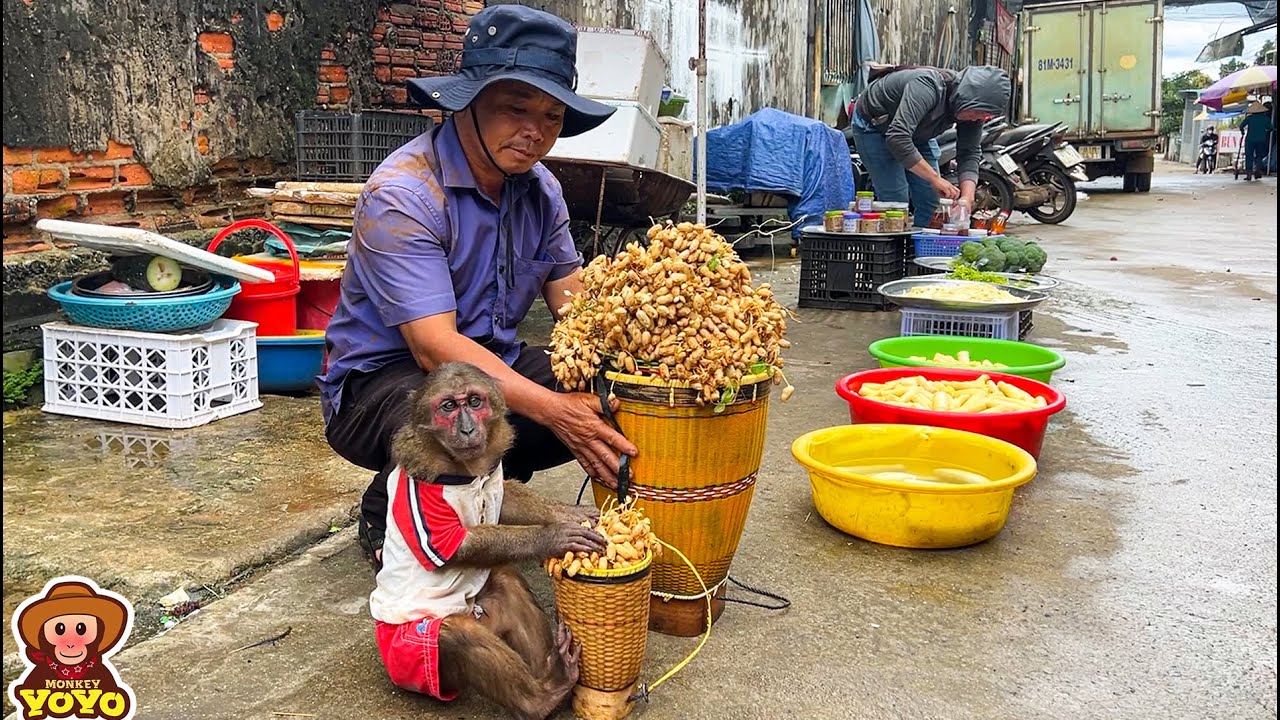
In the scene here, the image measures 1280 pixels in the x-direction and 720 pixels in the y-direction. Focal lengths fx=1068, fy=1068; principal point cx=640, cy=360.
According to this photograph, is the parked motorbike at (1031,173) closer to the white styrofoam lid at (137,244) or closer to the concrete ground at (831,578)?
the concrete ground at (831,578)

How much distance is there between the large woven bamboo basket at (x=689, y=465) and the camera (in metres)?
2.74

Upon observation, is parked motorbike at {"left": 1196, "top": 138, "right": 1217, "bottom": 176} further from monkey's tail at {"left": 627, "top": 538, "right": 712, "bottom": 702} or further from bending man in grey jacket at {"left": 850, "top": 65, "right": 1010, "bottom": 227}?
monkey's tail at {"left": 627, "top": 538, "right": 712, "bottom": 702}

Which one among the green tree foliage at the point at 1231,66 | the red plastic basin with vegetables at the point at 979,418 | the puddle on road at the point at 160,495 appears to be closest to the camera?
the puddle on road at the point at 160,495

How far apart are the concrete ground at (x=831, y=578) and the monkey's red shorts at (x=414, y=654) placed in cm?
9

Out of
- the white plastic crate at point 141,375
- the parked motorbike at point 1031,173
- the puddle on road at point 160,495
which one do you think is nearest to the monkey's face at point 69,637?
the puddle on road at point 160,495

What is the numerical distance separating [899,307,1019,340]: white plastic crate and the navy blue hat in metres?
3.60

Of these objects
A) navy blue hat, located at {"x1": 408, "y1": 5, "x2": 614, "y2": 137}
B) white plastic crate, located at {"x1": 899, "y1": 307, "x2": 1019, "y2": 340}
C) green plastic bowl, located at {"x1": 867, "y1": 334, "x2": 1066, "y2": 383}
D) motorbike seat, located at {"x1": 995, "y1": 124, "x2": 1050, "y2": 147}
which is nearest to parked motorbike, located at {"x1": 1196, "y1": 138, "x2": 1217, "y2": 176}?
motorbike seat, located at {"x1": 995, "y1": 124, "x2": 1050, "y2": 147}

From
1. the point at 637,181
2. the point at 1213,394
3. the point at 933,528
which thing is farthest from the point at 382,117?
the point at 1213,394

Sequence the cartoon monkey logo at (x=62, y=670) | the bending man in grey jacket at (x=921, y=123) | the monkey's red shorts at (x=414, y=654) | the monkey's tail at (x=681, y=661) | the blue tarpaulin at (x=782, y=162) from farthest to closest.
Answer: the blue tarpaulin at (x=782, y=162) → the bending man in grey jacket at (x=921, y=123) → the monkey's tail at (x=681, y=661) → the monkey's red shorts at (x=414, y=654) → the cartoon monkey logo at (x=62, y=670)

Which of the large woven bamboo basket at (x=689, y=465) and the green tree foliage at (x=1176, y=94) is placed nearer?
the large woven bamboo basket at (x=689, y=465)

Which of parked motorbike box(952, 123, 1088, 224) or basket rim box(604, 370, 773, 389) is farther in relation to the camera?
parked motorbike box(952, 123, 1088, 224)

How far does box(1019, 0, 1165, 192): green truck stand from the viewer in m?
19.4

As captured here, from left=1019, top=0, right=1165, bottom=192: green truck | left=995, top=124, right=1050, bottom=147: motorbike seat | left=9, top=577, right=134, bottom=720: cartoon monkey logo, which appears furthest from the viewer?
left=1019, top=0, right=1165, bottom=192: green truck

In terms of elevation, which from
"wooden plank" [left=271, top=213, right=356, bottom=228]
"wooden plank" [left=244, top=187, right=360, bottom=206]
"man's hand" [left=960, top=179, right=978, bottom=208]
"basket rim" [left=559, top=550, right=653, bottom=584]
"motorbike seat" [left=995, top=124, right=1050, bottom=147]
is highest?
"motorbike seat" [left=995, top=124, right=1050, bottom=147]
